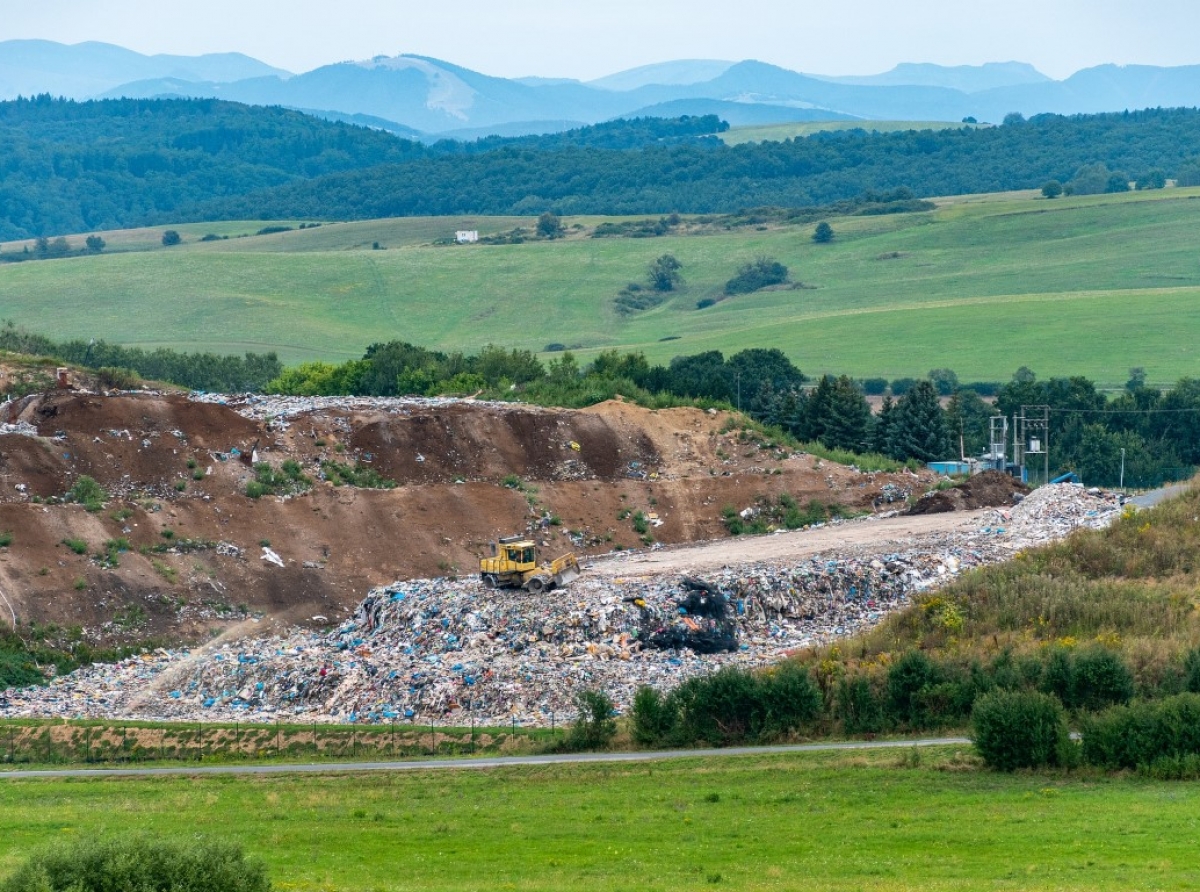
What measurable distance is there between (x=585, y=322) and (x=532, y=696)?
11574 centimetres

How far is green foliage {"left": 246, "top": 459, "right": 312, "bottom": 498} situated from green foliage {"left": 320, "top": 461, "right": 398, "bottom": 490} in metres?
1.03

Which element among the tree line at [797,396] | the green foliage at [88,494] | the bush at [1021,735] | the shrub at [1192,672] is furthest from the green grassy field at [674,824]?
the tree line at [797,396]

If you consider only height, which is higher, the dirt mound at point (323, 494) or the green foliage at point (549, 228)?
the green foliage at point (549, 228)

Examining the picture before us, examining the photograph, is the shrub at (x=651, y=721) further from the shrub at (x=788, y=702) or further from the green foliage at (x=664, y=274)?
the green foliage at (x=664, y=274)

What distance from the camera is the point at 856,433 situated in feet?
251

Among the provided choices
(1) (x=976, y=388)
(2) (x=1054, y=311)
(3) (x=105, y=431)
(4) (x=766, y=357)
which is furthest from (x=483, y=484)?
(2) (x=1054, y=311)

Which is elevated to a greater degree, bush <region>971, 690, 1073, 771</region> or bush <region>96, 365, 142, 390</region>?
bush <region>96, 365, 142, 390</region>

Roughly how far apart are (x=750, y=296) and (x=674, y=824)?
135326 millimetres

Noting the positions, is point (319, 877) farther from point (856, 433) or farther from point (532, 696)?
point (856, 433)

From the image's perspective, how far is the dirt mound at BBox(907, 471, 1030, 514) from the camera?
60.3 m

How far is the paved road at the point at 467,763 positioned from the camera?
111 feet

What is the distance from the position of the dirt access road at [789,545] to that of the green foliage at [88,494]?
14382 millimetres

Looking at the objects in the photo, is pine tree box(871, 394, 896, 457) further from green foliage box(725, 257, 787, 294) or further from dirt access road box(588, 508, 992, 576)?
green foliage box(725, 257, 787, 294)

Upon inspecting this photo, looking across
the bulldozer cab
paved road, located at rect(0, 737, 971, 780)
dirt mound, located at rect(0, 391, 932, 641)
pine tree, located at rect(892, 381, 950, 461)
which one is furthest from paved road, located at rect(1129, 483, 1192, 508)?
Answer: paved road, located at rect(0, 737, 971, 780)
